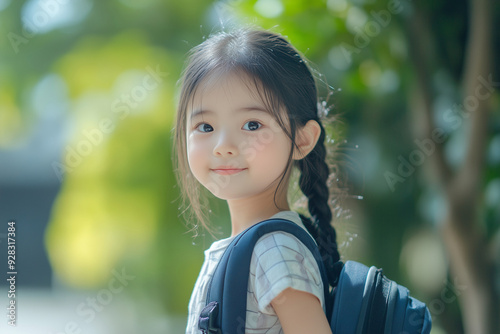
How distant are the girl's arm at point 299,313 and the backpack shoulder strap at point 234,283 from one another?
0.05 m

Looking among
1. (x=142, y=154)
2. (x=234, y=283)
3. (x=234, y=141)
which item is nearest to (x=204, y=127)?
(x=234, y=141)

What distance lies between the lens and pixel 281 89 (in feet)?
2.56

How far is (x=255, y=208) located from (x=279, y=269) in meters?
0.17

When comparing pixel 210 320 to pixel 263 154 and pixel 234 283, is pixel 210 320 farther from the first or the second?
pixel 263 154

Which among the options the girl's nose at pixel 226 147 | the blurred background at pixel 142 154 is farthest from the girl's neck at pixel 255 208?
the blurred background at pixel 142 154

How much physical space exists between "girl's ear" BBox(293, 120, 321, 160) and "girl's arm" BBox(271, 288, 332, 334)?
237 mm

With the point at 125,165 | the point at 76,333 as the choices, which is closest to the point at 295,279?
A: the point at 76,333

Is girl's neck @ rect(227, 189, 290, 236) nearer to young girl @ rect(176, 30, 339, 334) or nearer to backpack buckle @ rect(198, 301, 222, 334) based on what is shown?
young girl @ rect(176, 30, 339, 334)

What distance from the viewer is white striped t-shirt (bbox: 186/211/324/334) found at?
67 cm

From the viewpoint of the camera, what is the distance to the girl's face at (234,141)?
0.75 m

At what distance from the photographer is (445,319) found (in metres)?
2.13

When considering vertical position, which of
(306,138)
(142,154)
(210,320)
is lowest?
(210,320)

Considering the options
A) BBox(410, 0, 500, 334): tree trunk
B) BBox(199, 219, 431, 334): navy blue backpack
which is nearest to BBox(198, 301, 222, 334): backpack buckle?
BBox(199, 219, 431, 334): navy blue backpack

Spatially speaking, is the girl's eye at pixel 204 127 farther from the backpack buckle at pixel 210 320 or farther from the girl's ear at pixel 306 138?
the backpack buckle at pixel 210 320
